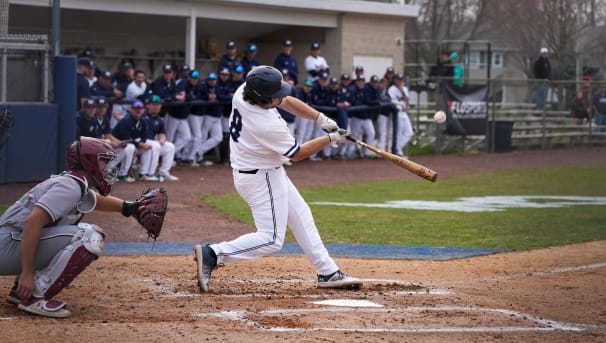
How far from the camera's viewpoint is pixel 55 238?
227 inches

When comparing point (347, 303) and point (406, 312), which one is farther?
point (347, 303)

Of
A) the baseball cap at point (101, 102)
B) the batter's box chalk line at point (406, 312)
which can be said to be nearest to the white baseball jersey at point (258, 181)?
the batter's box chalk line at point (406, 312)

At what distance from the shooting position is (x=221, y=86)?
699 inches

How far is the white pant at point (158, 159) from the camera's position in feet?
49.4

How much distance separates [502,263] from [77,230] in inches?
172

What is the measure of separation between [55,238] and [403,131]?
15.4 metres

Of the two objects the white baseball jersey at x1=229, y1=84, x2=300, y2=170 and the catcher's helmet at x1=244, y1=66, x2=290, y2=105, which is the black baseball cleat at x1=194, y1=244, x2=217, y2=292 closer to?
the white baseball jersey at x1=229, y1=84, x2=300, y2=170

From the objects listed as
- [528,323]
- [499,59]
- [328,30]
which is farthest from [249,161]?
[499,59]

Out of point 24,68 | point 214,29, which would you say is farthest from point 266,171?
point 214,29

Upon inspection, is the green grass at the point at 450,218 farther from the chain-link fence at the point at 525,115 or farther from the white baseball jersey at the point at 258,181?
the chain-link fence at the point at 525,115

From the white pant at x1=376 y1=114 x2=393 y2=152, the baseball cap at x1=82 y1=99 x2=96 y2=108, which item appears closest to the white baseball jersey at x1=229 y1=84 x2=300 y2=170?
the baseball cap at x1=82 y1=99 x2=96 y2=108

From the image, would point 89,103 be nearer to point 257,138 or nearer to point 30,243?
point 257,138

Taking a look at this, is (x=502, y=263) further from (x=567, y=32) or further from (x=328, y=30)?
(x=567, y=32)

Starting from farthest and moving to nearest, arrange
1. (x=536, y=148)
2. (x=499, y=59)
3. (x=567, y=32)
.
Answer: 1. (x=499, y=59)
2. (x=567, y=32)
3. (x=536, y=148)
